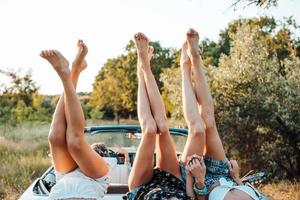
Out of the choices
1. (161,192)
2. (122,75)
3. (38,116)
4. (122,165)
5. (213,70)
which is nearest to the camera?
(161,192)

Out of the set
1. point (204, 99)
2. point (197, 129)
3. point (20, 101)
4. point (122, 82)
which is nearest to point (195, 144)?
point (197, 129)

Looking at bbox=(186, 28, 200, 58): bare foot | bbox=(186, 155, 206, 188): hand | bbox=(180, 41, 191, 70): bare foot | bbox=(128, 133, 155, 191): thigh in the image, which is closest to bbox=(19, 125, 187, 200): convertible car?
bbox=(128, 133, 155, 191): thigh

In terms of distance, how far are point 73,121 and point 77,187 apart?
466 mm

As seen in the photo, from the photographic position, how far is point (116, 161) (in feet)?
15.1

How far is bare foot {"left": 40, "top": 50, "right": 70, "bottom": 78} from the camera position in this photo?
3.48 m

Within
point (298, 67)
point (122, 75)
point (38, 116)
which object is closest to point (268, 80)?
point (298, 67)

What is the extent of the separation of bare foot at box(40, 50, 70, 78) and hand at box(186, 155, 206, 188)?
1104 mm

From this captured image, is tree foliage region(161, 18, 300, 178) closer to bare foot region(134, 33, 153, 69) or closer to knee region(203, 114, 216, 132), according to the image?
knee region(203, 114, 216, 132)

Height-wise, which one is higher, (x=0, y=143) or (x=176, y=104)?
(x=176, y=104)

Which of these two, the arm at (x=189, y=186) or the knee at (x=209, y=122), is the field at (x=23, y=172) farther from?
the arm at (x=189, y=186)

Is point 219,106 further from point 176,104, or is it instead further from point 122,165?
point 122,165

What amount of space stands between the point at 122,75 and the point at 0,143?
22.5 meters

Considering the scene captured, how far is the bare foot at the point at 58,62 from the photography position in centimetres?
348

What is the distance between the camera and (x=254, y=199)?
3545 mm
